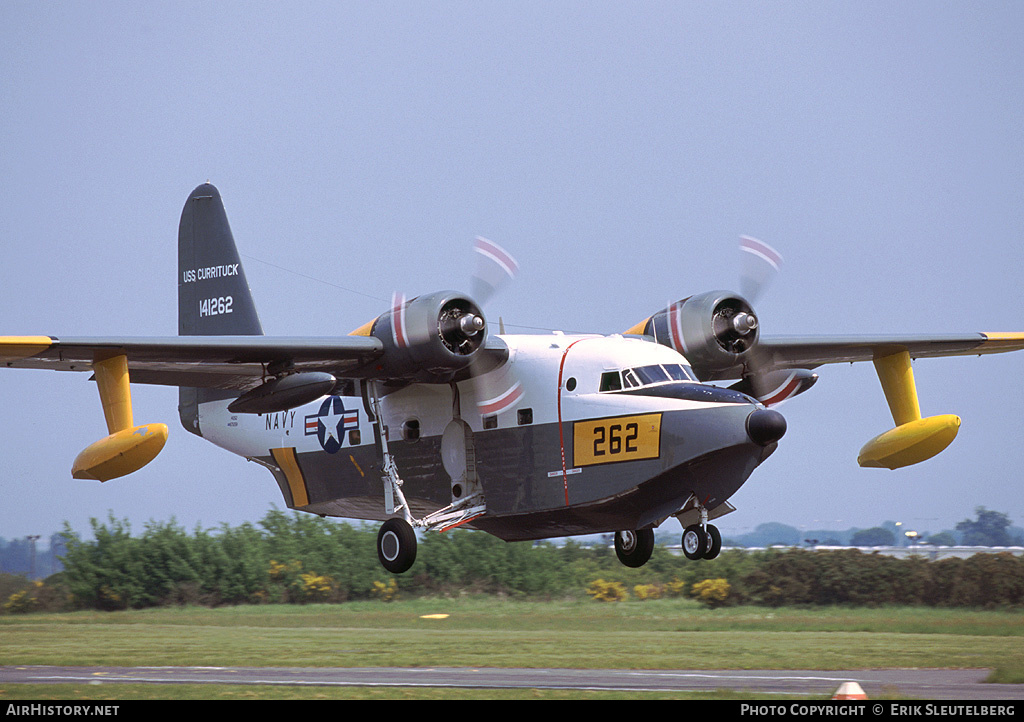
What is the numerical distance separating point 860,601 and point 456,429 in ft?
36.2

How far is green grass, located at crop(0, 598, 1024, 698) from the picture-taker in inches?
738

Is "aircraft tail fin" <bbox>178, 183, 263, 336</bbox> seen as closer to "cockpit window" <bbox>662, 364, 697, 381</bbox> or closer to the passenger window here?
the passenger window

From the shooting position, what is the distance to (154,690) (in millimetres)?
15375

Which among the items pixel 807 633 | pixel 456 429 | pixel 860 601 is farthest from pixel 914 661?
pixel 456 429

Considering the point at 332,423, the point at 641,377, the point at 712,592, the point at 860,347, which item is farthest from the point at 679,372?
the point at 712,592

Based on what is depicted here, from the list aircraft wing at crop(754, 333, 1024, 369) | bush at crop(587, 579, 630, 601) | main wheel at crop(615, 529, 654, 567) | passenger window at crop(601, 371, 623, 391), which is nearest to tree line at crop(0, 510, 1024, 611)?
bush at crop(587, 579, 630, 601)

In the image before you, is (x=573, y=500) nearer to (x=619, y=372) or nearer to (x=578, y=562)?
(x=619, y=372)

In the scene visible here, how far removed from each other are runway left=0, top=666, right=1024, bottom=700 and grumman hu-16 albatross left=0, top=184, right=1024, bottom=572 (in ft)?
5.84

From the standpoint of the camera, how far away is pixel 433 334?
16422mm

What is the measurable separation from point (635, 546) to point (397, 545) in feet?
13.2

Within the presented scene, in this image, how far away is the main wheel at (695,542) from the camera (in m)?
16.4

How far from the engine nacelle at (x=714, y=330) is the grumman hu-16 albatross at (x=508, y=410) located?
0.03 m

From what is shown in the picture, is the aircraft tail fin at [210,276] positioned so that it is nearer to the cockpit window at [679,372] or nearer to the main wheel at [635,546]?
the main wheel at [635,546]

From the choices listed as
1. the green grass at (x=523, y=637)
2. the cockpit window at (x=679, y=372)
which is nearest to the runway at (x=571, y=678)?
the green grass at (x=523, y=637)
